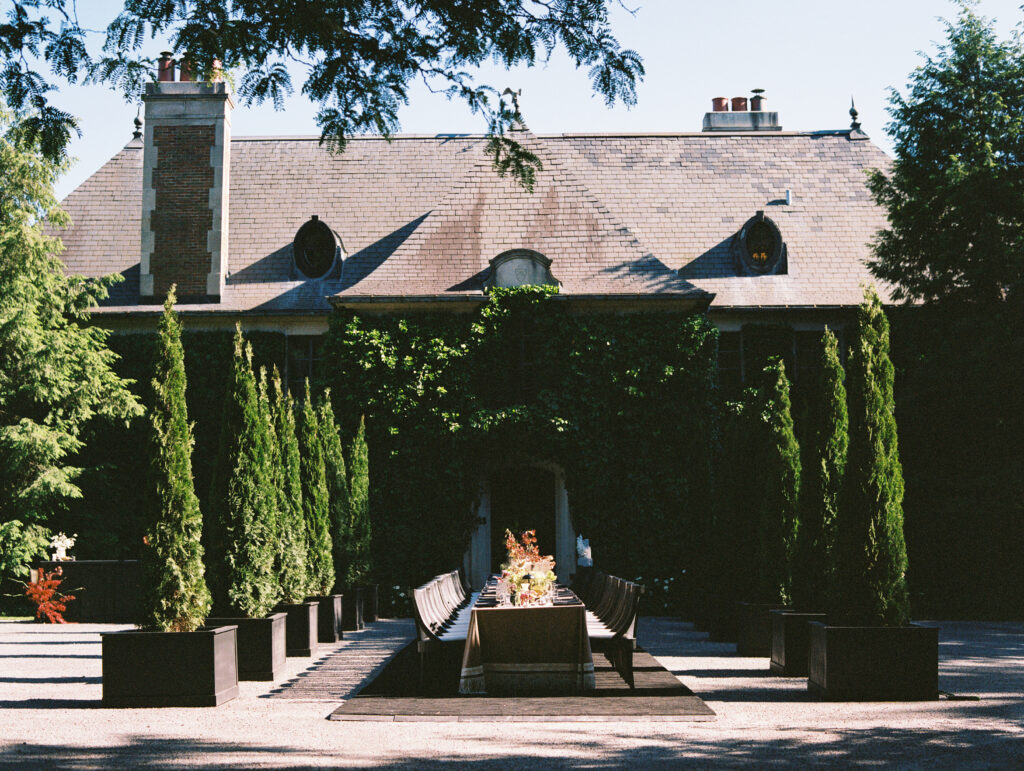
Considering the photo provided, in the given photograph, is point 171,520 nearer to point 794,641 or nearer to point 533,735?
point 533,735

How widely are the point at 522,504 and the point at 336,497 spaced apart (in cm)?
574

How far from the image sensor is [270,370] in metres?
22.5

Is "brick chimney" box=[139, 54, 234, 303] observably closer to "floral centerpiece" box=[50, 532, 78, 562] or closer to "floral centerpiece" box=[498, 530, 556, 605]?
"floral centerpiece" box=[50, 532, 78, 562]

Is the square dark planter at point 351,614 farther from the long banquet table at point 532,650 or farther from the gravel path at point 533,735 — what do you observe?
the long banquet table at point 532,650

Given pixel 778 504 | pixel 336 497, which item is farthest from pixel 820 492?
pixel 336 497

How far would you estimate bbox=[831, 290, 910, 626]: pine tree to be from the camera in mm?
9703

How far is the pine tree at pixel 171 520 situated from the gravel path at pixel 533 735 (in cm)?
98

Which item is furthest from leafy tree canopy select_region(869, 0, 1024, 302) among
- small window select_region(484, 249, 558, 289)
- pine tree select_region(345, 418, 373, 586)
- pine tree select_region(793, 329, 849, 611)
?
pine tree select_region(345, 418, 373, 586)

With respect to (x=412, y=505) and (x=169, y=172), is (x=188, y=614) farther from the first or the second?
(x=169, y=172)

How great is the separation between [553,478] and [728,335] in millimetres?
4994

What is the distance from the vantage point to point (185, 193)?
2323 cm

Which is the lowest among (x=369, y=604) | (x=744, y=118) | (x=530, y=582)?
(x=369, y=604)

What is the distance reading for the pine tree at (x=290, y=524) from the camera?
1295 cm

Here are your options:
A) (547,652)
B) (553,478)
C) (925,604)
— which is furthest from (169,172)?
(925,604)
